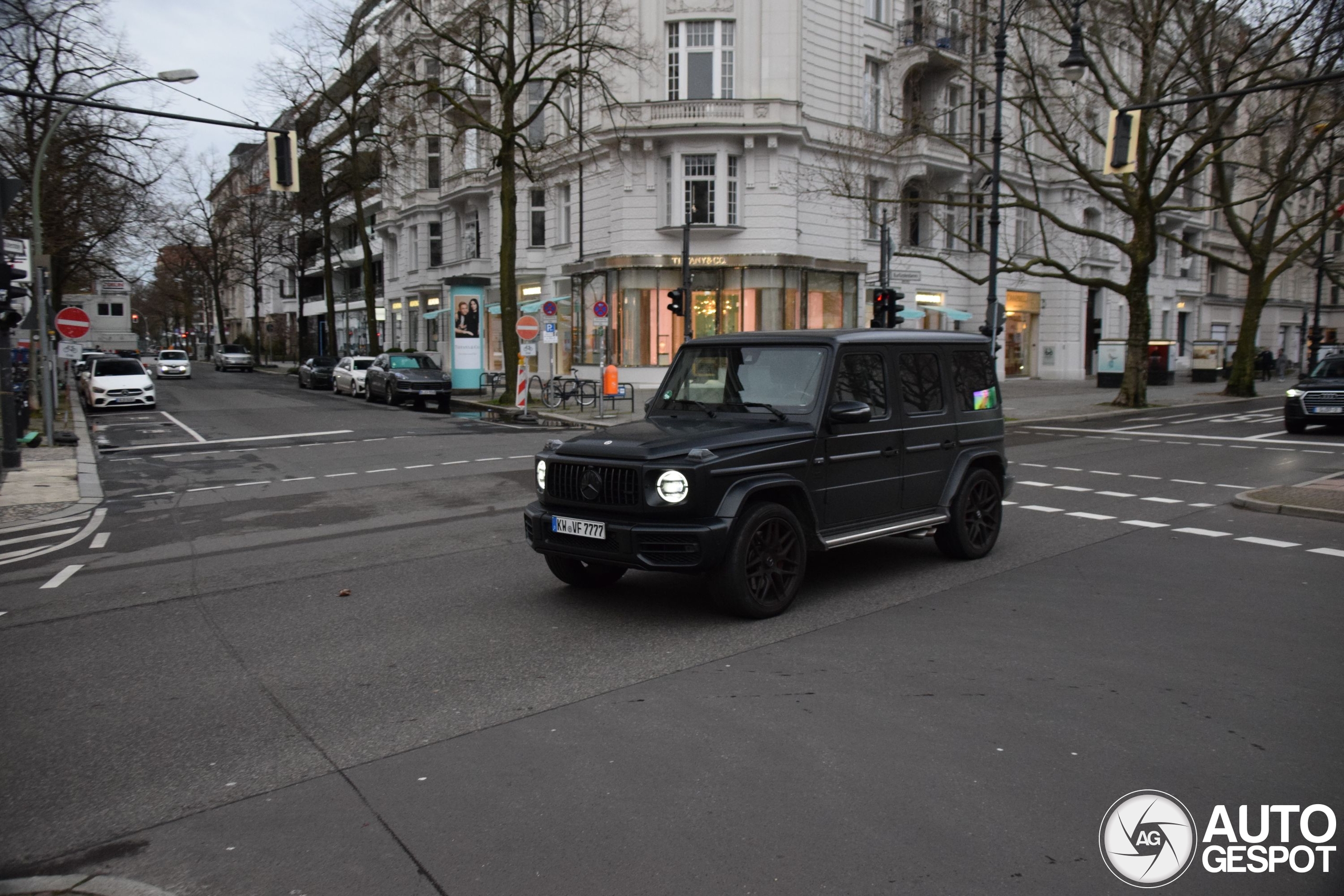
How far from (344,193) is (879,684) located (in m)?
51.8

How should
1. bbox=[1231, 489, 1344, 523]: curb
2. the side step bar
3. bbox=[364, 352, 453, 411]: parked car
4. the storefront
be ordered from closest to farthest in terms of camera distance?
the side step bar
bbox=[1231, 489, 1344, 523]: curb
bbox=[364, 352, 453, 411]: parked car
the storefront

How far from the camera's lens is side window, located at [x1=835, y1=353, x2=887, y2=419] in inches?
280

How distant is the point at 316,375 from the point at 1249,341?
35644mm

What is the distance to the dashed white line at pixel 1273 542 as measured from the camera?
9039 millimetres

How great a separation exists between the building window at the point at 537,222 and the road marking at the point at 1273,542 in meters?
32.4

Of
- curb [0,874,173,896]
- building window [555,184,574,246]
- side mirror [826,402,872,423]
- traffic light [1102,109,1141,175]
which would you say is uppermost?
building window [555,184,574,246]

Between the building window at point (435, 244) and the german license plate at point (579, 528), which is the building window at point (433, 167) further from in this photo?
the german license plate at point (579, 528)

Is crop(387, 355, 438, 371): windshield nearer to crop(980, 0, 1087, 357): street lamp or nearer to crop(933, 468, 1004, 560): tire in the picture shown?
crop(980, 0, 1087, 357): street lamp

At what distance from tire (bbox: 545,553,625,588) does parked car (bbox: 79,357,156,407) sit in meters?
25.6

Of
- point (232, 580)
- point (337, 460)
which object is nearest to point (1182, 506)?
point (232, 580)

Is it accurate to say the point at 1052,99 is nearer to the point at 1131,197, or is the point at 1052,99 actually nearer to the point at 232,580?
the point at 1131,197

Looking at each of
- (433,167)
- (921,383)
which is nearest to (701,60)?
(433,167)

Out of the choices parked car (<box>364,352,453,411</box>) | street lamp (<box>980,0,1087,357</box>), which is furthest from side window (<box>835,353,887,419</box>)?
parked car (<box>364,352,453,411</box>)

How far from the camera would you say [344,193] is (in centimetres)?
5138
